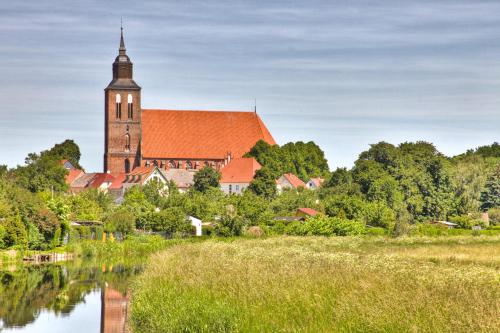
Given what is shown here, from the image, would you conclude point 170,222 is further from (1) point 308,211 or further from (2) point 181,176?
(2) point 181,176

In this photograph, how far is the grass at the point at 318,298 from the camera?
754 inches

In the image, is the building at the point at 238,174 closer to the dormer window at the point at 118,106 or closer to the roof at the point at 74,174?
the dormer window at the point at 118,106

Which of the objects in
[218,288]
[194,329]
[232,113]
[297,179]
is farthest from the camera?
[232,113]

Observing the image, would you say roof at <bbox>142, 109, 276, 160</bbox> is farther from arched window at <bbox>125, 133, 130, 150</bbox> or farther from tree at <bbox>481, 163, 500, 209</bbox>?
tree at <bbox>481, 163, 500, 209</bbox>

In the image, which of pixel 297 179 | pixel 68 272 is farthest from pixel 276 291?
pixel 297 179

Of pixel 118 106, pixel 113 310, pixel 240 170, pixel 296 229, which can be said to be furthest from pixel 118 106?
pixel 113 310

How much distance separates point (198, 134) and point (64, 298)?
330 ft

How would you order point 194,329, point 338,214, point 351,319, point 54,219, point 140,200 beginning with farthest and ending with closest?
point 140,200 < point 338,214 < point 54,219 < point 194,329 < point 351,319

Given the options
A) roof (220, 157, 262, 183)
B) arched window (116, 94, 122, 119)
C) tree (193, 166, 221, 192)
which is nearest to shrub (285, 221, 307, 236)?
tree (193, 166, 221, 192)

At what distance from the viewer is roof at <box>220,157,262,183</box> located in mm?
126688

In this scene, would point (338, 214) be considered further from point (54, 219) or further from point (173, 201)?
point (54, 219)

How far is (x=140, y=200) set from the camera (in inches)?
3777

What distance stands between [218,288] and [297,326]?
623 centimetres

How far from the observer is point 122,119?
132 meters
